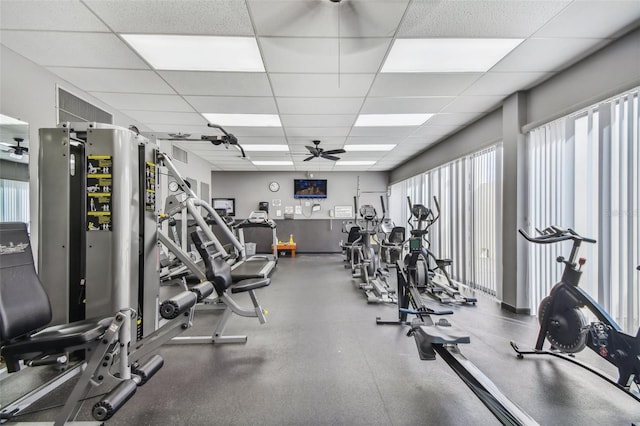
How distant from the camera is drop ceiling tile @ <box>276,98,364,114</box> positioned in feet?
10.9

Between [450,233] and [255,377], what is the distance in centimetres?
439

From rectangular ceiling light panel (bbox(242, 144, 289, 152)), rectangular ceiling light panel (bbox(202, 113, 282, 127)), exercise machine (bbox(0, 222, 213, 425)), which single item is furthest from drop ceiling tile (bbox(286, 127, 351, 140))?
exercise machine (bbox(0, 222, 213, 425))

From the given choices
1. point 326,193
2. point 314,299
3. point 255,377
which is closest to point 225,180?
point 326,193

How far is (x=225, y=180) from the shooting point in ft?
28.0

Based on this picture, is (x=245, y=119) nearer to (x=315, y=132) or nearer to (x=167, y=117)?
(x=167, y=117)

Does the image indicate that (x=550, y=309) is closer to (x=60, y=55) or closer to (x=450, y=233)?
(x=450, y=233)

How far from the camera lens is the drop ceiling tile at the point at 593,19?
6.05 ft

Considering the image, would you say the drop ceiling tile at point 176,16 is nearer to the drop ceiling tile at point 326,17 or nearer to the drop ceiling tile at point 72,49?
the drop ceiling tile at point 326,17

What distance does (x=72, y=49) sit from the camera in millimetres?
2275

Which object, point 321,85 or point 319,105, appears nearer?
point 321,85

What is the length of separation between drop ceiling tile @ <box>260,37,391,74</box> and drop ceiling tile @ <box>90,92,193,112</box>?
5.08 ft

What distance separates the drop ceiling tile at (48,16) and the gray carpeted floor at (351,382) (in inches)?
107

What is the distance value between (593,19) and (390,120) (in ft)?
7.57

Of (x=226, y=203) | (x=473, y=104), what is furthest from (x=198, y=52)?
(x=226, y=203)
